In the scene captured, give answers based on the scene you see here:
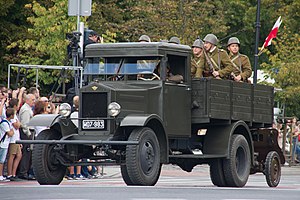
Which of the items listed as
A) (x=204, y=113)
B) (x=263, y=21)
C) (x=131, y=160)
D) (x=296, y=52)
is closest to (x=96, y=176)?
(x=204, y=113)

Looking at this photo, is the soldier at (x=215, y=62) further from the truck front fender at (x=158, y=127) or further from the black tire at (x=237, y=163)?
the truck front fender at (x=158, y=127)

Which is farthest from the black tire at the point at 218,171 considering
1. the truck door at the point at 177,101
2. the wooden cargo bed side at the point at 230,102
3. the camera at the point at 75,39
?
the camera at the point at 75,39

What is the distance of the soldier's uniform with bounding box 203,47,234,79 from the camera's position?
21750 mm

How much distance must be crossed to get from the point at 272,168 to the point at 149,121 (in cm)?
461

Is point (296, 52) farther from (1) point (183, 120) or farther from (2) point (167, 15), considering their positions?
(1) point (183, 120)

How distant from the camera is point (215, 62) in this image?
71.8 ft

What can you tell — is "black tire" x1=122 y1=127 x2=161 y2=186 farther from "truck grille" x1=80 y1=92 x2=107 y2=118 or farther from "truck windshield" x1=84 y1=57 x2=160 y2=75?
"truck windshield" x1=84 y1=57 x2=160 y2=75

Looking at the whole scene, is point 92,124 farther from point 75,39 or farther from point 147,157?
point 75,39

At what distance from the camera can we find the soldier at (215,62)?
21.7 m

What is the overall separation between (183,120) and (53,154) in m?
2.38

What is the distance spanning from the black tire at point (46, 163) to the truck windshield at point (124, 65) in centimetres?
149

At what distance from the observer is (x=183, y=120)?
20.3m

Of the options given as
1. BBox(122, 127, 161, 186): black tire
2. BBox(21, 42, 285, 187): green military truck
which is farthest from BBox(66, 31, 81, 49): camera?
BBox(122, 127, 161, 186): black tire

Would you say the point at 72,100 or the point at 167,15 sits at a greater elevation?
the point at 167,15
